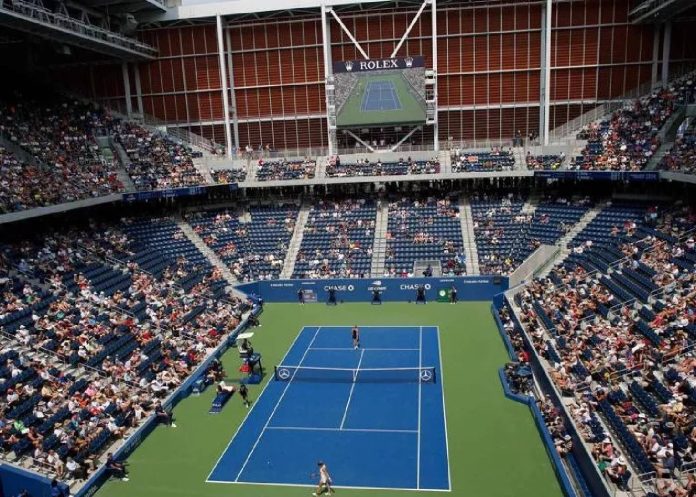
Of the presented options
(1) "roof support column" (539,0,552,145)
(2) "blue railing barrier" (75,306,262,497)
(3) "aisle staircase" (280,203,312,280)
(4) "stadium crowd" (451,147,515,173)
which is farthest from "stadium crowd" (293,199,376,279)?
(1) "roof support column" (539,0,552,145)

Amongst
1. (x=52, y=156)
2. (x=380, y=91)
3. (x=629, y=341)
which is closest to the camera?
(x=629, y=341)

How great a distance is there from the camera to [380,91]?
43.2 metres

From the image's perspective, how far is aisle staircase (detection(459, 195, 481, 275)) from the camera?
37.5m

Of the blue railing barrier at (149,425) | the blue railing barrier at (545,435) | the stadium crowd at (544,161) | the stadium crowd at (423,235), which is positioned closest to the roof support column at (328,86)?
the stadium crowd at (423,235)

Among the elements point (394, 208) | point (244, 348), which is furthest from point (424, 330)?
point (394, 208)

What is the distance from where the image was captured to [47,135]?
38.3 m

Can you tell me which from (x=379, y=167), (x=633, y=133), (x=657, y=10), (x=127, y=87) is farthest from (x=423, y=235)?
(x=127, y=87)

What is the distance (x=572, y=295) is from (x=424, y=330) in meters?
7.35

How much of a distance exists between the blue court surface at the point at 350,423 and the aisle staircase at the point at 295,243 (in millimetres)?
10956

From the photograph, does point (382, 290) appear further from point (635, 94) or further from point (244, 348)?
point (635, 94)

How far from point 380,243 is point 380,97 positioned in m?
10.9

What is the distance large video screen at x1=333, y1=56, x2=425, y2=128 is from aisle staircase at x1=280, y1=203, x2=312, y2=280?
24.4 feet

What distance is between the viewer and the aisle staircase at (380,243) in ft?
126

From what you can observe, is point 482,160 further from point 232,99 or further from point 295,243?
point 232,99
